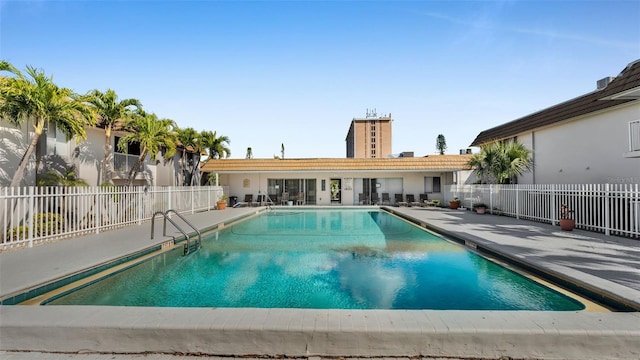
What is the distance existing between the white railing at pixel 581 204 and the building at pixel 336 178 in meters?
6.58

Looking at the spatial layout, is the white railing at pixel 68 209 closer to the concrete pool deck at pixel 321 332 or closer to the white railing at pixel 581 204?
the concrete pool deck at pixel 321 332

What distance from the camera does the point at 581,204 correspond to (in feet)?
32.7

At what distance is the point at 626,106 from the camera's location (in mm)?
11305

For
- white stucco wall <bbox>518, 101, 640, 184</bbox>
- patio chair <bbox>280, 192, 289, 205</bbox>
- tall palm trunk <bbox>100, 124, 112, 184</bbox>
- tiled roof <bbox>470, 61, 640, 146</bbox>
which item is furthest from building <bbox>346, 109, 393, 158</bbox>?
tall palm trunk <bbox>100, 124, 112, 184</bbox>

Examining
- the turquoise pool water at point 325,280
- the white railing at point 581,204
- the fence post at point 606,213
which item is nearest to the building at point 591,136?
the white railing at point 581,204

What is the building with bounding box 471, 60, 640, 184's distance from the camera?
10414 mm

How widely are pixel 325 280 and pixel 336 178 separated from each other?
18.2 m

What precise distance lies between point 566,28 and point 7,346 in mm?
14696

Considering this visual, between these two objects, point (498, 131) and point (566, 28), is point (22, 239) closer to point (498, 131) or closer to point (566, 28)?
point (566, 28)

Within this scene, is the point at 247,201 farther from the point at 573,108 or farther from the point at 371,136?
the point at 371,136

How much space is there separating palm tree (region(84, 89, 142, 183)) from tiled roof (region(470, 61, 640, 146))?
711 inches

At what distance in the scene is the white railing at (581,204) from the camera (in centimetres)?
841

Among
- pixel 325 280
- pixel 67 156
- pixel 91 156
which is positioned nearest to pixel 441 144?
pixel 91 156

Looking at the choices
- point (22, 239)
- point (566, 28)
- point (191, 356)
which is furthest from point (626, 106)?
point (22, 239)
